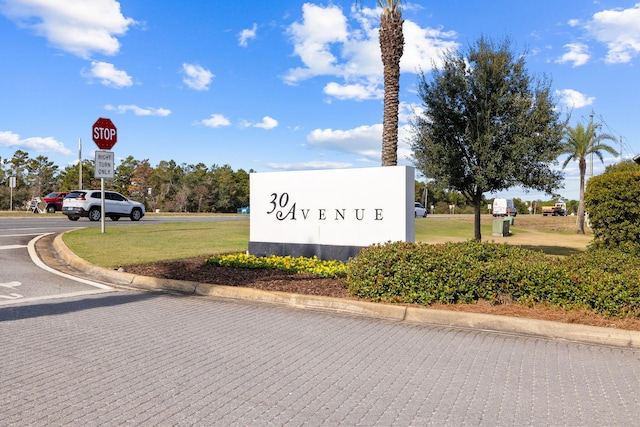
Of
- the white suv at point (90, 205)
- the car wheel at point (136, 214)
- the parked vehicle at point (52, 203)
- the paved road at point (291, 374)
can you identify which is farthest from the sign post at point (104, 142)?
the parked vehicle at point (52, 203)

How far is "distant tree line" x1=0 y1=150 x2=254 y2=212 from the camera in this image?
63.9 m

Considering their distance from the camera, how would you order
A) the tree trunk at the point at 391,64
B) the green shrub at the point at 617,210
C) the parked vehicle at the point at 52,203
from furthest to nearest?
the parked vehicle at the point at 52,203 → the tree trunk at the point at 391,64 → the green shrub at the point at 617,210

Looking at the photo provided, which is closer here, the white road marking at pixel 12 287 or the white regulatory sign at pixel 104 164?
the white road marking at pixel 12 287

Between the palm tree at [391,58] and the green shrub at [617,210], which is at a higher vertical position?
the palm tree at [391,58]

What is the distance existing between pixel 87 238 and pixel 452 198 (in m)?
96.8

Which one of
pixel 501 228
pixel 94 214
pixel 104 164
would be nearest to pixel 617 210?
pixel 104 164

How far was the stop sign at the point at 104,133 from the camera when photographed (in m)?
17.4

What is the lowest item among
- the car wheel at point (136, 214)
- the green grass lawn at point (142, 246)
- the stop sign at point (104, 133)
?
the green grass lawn at point (142, 246)

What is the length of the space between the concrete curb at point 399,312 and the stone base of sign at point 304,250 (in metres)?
3.23

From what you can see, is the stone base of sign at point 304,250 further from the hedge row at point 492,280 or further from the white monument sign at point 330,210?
the hedge row at point 492,280

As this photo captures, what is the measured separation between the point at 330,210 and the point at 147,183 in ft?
Result: 206

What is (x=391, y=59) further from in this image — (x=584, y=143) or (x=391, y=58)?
(x=584, y=143)

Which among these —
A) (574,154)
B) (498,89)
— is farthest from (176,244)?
(574,154)

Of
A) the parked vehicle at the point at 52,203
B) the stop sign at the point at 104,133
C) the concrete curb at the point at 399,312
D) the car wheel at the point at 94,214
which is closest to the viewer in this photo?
the concrete curb at the point at 399,312
